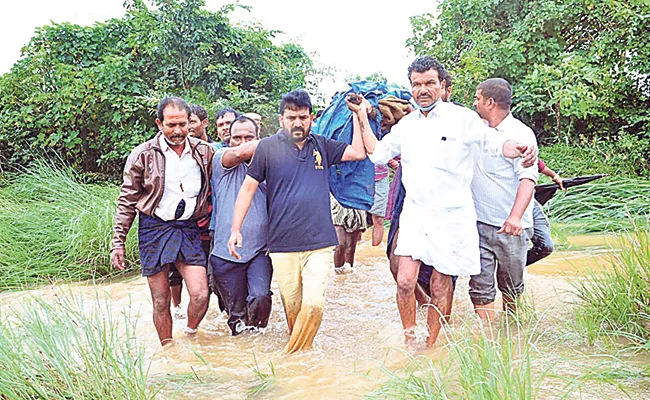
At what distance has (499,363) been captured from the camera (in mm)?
2574

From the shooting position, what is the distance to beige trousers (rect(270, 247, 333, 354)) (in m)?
4.09

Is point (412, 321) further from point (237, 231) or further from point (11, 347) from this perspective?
point (11, 347)

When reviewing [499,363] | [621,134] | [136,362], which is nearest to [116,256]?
[136,362]

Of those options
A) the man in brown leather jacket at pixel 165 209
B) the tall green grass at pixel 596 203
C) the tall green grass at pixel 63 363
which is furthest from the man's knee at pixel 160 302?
the tall green grass at pixel 596 203

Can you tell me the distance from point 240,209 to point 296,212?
387 mm

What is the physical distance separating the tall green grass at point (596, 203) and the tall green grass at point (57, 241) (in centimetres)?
548

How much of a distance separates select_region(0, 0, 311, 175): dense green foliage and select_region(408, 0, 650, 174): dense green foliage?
3950 millimetres

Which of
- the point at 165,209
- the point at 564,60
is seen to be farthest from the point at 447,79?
the point at 564,60

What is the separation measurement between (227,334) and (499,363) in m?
2.74

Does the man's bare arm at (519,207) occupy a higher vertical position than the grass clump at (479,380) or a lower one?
higher

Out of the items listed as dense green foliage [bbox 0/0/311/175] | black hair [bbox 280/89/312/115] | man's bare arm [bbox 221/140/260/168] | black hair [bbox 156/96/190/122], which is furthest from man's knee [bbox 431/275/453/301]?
dense green foliage [bbox 0/0/311/175]

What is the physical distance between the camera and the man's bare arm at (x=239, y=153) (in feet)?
14.3

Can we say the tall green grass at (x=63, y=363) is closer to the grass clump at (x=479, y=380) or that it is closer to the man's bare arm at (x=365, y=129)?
the grass clump at (x=479, y=380)

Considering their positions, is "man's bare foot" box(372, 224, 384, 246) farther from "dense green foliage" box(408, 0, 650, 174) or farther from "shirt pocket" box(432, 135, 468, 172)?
"dense green foliage" box(408, 0, 650, 174)
